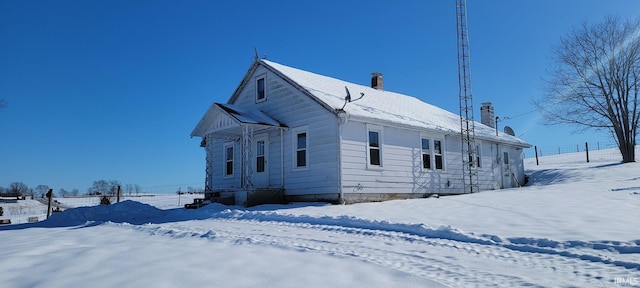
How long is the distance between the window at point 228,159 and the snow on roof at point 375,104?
4215 millimetres

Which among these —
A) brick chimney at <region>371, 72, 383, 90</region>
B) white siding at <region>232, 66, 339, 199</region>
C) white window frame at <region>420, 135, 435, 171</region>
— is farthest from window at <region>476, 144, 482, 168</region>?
white siding at <region>232, 66, 339, 199</region>

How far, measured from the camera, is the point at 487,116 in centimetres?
2853

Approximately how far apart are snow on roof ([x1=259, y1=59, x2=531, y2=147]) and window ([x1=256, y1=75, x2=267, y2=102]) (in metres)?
0.89

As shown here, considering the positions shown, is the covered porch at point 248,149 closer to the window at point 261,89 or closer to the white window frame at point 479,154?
the window at point 261,89

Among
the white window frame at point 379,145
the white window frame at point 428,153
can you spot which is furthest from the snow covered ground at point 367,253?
the white window frame at point 428,153

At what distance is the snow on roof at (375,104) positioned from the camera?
16.1 metres

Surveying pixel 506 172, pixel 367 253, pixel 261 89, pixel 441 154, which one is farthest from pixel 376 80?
pixel 367 253

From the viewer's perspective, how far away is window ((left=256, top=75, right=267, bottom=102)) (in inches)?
732

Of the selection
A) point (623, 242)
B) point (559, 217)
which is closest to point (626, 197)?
point (559, 217)

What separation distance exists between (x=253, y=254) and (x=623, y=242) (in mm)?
5184

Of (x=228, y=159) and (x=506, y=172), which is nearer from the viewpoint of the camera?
(x=228, y=159)

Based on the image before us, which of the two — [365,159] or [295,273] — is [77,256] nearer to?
[295,273]

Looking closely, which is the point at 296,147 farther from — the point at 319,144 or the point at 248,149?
the point at 248,149

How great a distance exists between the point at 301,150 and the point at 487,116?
1704cm
